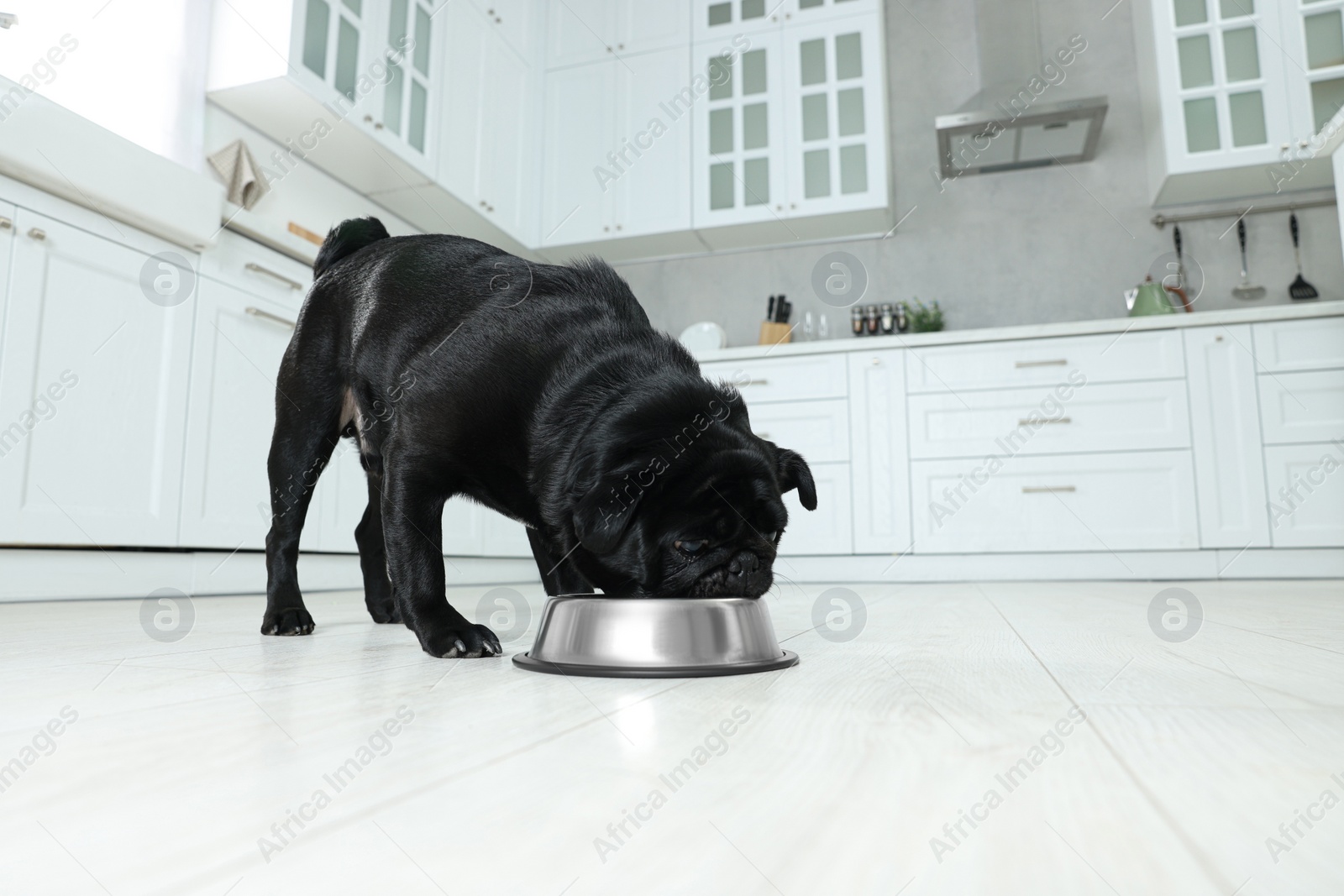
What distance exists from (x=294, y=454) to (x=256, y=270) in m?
1.49

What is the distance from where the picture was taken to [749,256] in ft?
16.5

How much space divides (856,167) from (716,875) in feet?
14.8

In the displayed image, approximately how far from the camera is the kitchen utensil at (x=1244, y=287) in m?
4.21

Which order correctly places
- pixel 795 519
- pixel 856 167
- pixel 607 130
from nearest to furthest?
pixel 795 519 < pixel 856 167 < pixel 607 130

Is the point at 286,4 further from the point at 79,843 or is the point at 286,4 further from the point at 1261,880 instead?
the point at 1261,880

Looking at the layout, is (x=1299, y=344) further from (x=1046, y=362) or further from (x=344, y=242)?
(x=344, y=242)

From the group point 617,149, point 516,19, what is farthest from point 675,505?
point 516,19

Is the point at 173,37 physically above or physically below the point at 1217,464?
above

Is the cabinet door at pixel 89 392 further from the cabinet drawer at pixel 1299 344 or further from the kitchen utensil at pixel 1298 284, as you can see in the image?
the kitchen utensil at pixel 1298 284

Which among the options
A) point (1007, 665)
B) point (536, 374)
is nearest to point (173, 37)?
point (536, 374)

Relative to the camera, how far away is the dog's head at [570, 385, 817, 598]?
1.04 m

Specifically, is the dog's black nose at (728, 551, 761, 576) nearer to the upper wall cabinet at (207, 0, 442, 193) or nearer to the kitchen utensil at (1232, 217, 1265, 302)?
the upper wall cabinet at (207, 0, 442, 193)

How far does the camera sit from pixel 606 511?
103 centimetres

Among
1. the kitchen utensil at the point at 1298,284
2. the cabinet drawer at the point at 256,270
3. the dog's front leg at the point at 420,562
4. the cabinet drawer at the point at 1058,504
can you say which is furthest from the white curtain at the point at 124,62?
the kitchen utensil at the point at 1298,284
